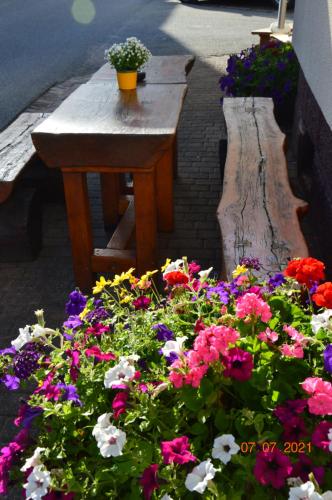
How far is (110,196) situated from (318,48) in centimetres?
195

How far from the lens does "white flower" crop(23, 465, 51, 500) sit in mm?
1334

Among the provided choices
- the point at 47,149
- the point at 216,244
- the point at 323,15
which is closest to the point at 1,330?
the point at 47,149

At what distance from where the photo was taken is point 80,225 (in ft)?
11.4

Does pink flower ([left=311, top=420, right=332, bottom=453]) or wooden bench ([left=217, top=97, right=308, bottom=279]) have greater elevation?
pink flower ([left=311, top=420, right=332, bottom=453])

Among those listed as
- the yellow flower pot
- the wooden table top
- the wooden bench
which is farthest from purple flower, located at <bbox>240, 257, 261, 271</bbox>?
the yellow flower pot

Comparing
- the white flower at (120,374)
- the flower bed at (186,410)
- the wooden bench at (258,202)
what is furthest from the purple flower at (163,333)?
the wooden bench at (258,202)

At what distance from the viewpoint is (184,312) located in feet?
6.32

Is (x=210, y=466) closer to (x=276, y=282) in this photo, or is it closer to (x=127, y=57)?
(x=276, y=282)

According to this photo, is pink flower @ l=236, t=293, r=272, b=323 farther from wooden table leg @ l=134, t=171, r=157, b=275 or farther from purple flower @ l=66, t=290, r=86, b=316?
wooden table leg @ l=134, t=171, r=157, b=275

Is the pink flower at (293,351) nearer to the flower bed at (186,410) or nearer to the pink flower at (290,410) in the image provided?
the flower bed at (186,410)

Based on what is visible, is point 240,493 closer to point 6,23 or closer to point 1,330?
point 1,330

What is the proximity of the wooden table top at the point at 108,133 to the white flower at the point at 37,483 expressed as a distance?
199cm

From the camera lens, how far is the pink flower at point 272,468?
1.25 metres

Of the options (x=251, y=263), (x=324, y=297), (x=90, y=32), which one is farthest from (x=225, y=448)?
(x=90, y=32)
